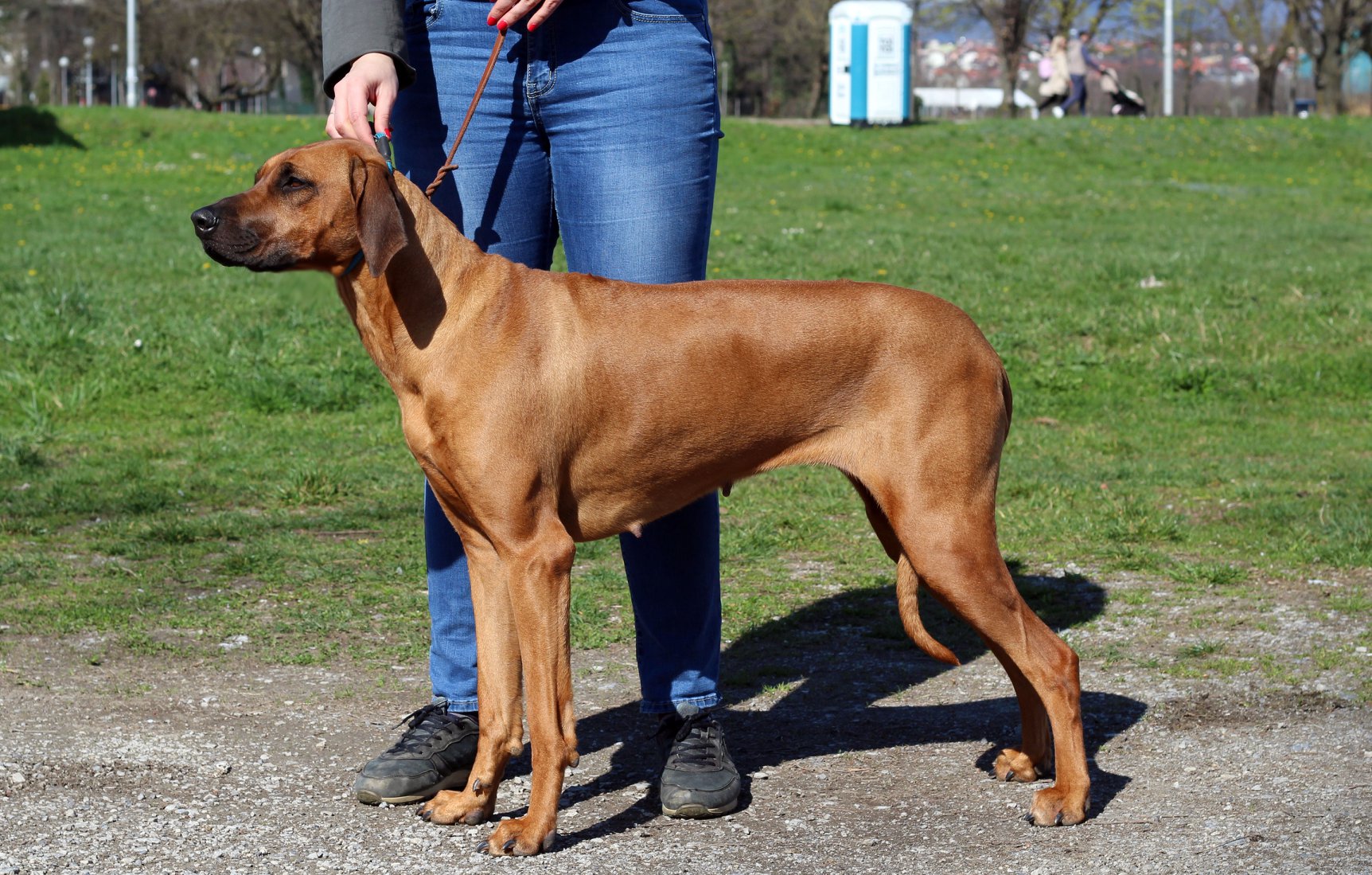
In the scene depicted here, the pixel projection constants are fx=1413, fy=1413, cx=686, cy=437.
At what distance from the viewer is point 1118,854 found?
10.4ft

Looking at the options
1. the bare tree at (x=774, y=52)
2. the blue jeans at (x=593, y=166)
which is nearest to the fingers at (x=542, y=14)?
the blue jeans at (x=593, y=166)

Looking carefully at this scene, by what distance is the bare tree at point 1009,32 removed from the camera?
39875 mm

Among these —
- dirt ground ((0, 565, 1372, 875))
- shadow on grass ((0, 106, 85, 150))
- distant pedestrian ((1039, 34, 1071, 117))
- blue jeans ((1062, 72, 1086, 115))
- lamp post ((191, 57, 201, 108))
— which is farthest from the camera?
lamp post ((191, 57, 201, 108))

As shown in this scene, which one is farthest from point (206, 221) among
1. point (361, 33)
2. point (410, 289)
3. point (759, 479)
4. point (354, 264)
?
point (759, 479)

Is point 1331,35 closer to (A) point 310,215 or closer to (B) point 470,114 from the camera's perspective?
(B) point 470,114

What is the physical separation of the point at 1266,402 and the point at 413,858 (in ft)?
23.5

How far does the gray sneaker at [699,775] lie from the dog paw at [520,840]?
1.20 ft

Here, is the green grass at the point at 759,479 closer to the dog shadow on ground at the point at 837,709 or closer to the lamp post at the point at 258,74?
the dog shadow on ground at the point at 837,709

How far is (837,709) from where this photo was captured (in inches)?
168

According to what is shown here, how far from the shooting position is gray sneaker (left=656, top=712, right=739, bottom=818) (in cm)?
346

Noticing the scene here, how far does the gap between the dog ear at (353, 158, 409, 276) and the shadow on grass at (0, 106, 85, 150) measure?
22670 millimetres

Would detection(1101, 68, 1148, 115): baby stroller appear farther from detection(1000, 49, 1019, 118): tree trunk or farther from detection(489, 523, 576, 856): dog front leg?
detection(489, 523, 576, 856): dog front leg

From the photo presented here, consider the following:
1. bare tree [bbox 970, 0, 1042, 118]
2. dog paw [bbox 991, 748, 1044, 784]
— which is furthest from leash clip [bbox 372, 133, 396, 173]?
bare tree [bbox 970, 0, 1042, 118]

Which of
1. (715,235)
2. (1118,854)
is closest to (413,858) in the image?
(1118,854)
